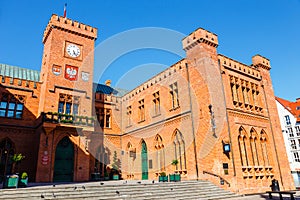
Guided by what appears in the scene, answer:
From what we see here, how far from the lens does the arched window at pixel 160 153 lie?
2108cm

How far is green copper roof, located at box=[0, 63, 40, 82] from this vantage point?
25.6m

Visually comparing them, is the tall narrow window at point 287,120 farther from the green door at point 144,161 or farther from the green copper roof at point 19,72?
the green copper roof at point 19,72

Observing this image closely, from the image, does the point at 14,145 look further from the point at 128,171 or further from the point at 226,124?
the point at 226,124

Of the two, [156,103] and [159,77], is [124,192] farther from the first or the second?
[159,77]

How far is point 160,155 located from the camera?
70.5ft

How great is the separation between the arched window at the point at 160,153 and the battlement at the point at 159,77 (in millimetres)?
5931

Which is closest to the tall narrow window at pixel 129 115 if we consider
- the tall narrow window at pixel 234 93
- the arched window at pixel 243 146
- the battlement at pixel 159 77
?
the battlement at pixel 159 77

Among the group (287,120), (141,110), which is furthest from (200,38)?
(287,120)

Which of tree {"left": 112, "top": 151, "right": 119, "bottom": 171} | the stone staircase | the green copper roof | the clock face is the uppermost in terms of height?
the clock face

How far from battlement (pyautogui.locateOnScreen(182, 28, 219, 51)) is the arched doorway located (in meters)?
18.4

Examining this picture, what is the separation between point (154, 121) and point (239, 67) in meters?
9.68

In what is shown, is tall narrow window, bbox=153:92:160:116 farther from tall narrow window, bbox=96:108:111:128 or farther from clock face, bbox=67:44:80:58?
clock face, bbox=67:44:80:58

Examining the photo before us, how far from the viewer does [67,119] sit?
822 inches

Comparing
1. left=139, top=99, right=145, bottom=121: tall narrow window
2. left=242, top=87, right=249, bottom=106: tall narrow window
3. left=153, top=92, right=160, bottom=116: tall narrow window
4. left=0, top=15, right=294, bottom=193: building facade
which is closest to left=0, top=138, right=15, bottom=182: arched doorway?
left=0, top=15, right=294, bottom=193: building facade
